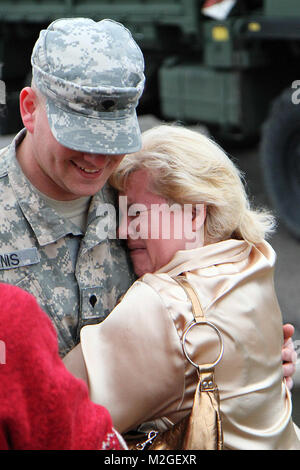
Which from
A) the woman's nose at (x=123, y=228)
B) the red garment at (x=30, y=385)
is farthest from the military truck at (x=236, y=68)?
the red garment at (x=30, y=385)

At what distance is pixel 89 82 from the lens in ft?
5.22

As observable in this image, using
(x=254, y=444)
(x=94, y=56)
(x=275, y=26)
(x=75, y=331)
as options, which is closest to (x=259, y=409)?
(x=254, y=444)

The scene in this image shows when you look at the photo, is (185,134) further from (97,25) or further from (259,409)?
(259,409)

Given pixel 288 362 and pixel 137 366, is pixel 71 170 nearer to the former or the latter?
pixel 137 366

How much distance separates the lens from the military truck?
5.20m

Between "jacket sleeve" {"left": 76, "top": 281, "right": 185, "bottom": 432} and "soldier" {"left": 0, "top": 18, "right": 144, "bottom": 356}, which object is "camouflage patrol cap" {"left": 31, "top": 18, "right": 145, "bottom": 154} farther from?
"jacket sleeve" {"left": 76, "top": 281, "right": 185, "bottom": 432}

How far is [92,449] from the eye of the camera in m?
1.17

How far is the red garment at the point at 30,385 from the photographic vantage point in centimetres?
107

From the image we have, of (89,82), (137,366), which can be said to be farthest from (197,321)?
(89,82)

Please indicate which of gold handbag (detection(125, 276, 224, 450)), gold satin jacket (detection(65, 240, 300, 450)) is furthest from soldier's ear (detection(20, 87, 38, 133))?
gold handbag (detection(125, 276, 224, 450))

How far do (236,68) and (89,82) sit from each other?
157 inches

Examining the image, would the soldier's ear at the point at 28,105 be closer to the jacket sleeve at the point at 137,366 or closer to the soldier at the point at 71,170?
the soldier at the point at 71,170

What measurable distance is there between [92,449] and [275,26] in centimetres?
441

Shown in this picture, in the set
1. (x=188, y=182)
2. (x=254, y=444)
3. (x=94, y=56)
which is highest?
(x=94, y=56)
